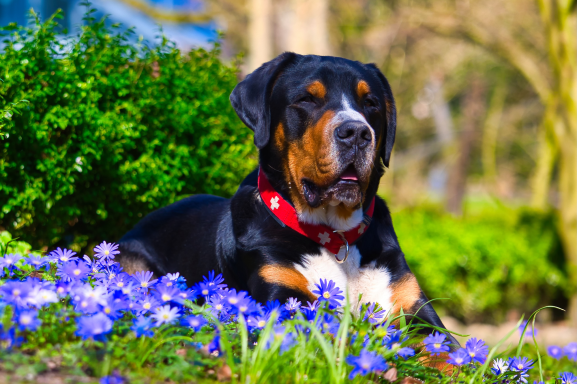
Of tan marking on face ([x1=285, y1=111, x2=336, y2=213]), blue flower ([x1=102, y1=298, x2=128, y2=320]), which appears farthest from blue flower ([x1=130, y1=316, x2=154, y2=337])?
tan marking on face ([x1=285, y1=111, x2=336, y2=213])

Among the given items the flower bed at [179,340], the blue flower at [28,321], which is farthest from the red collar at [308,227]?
the blue flower at [28,321]

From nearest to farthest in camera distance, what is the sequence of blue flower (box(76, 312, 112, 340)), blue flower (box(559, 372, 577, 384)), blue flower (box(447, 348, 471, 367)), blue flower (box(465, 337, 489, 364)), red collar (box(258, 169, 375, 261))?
blue flower (box(76, 312, 112, 340))
blue flower (box(447, 348, 471, 367))
blue flower (box(465, 337, 489, 364))
blue flower (box(559, 372, 577, 384))
red collar (box(258, 169, 375, 261))

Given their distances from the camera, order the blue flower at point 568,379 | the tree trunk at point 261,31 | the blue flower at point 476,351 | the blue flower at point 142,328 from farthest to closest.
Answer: the tree trunk at point 261,31 → the blue flower at point 568,379 → the blue flower at point 476,351 → the blue flower at point 142,328

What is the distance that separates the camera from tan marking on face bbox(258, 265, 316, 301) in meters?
3.06

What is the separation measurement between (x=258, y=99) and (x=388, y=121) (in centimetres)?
92

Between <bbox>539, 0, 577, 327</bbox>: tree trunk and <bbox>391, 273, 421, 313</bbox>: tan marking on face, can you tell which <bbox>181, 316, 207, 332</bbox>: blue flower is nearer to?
<bbox>391, 273, 421, 313</bbox>: tan marking on face

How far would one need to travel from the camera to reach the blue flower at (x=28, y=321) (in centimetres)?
189

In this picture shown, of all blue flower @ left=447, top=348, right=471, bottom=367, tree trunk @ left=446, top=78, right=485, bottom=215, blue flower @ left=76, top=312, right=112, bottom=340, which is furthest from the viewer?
tree trunk @ left=446, top=78, right=485, bottom=215

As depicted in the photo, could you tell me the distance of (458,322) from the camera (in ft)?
30.3

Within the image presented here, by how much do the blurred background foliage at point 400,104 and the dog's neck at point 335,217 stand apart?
5.10 feet

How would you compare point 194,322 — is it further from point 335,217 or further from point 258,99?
point 258,99

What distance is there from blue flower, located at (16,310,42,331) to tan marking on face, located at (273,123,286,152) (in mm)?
1770

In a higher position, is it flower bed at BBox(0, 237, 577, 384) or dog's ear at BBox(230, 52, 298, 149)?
dog's ear at BBox(230, 52, 298, 149)

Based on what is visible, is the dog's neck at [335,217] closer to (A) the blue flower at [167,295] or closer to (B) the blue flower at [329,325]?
(B) the blue flower at [329,325]
